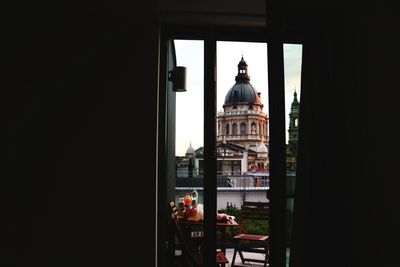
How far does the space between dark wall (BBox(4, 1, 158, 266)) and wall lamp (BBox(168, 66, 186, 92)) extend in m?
0.51

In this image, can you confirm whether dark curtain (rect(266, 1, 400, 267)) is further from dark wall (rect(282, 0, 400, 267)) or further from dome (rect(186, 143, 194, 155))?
dome (rect(186, 143, 194, 155))

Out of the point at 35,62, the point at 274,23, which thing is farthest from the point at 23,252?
the point at 274,23

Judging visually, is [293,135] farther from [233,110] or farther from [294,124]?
[233,110]

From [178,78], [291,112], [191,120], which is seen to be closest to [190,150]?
[191,120]

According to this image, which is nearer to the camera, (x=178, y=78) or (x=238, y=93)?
(x=178, y=78)

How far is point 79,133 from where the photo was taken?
1.93 meters

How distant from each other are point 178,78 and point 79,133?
2.98 ft

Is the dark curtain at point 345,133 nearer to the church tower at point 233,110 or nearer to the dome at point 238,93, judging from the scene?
the church tower at point 233,110

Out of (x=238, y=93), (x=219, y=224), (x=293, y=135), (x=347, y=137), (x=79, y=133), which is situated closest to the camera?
(x=347, y=137)

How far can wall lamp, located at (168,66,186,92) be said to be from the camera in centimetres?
247

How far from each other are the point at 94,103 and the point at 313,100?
1.28m

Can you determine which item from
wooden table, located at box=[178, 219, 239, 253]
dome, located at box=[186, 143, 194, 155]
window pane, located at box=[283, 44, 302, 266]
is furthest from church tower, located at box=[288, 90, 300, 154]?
wooden table, located at box=[178, 219, 239, 253]

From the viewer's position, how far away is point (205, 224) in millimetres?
2336

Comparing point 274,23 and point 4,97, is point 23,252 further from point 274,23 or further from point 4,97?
point 274,23
